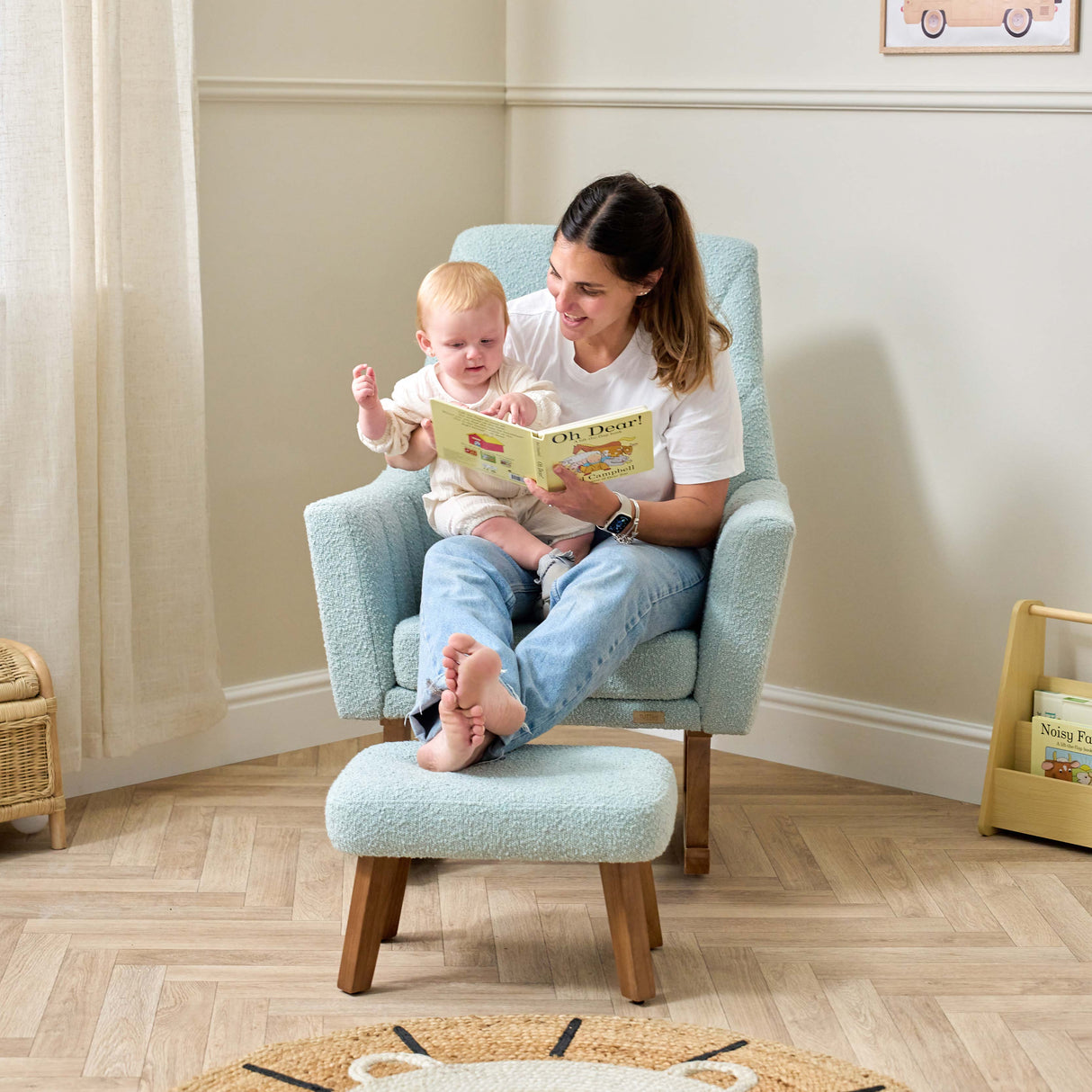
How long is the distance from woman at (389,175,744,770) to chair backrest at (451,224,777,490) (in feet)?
0.70

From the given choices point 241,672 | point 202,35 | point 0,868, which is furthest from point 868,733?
point 202,35

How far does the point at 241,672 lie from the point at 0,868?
25.4 inches

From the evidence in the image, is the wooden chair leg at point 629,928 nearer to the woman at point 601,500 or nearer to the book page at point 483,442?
the woman at point 601,500

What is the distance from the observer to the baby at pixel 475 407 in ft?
6.24

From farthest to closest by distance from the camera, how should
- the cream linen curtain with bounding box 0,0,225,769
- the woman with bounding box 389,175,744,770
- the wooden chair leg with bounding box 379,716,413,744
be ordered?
the cream linen curtain with bounding box 0,0,225,769, the wooden chair leg with bounding box 379,716,413,744, the woman with bounding box 389,175,744,770

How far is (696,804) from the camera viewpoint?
2021 millimetres

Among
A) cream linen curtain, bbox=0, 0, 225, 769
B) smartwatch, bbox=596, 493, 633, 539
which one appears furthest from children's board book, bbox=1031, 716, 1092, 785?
cream linen curtain, bbox=0, 0, 225, 769

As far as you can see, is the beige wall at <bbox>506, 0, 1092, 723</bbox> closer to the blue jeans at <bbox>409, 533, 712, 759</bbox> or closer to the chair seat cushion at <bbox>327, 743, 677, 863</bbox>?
the blue jeans at <bbox>409, 533, 712, 759</bbox>

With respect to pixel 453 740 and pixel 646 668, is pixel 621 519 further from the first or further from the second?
pixel 453 740

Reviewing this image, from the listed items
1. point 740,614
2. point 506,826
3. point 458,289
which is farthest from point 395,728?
point 458,289

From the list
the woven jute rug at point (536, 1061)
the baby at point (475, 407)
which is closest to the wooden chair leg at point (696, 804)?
the baby at point (475, 407)

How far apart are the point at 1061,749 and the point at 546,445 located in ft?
3.47

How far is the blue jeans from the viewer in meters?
1.71

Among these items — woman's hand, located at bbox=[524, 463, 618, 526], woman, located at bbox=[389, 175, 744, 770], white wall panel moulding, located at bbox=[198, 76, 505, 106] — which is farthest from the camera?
white wall panel moulding, located at bbox=[198, 76, 505, 106]
